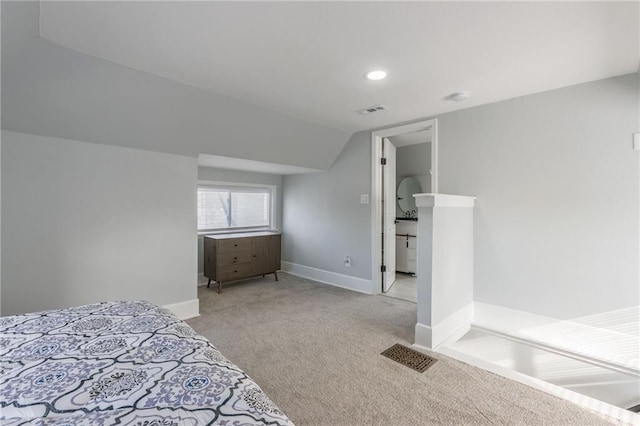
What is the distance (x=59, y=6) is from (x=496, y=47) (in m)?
2.52

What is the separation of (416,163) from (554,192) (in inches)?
116

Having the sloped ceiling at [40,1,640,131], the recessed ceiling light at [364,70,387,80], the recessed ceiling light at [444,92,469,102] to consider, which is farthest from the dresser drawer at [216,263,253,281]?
the recessed ceiling light at [444,92,469,102]

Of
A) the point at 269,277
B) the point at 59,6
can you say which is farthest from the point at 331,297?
the point at 59,6

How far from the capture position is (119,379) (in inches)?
36.9

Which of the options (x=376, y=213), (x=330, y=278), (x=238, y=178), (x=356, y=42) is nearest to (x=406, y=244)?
(x=376, y=213)

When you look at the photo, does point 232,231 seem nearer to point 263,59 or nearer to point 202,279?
point 202,279

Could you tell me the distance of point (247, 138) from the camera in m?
3.27

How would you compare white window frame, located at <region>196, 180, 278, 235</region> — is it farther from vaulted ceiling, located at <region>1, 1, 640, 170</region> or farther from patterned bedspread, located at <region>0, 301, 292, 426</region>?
patterned bedspread, located at <region>0, 301, 292, 426</region>

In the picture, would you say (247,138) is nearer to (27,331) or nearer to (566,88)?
(27,331)

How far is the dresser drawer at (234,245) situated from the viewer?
390cm

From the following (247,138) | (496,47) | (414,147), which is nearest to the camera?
(496,47)

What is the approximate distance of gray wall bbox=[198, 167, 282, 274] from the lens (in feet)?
14.2

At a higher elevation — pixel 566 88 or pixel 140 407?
pixel 566 88

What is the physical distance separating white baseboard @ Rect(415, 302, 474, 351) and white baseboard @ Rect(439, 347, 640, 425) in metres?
0.17
